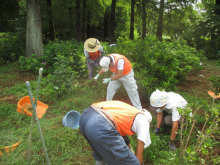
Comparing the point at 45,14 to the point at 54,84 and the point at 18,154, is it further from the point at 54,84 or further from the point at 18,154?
the point at 18,154

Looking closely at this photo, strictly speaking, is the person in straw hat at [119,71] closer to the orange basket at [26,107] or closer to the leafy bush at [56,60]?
the orange basket at [26,107]

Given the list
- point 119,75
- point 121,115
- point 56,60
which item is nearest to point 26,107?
point 119,75

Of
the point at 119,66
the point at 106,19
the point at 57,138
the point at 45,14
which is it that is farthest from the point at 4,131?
the point at 106,19

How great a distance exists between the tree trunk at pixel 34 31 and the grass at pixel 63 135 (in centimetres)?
327

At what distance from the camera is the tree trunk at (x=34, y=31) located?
7547 millimetres

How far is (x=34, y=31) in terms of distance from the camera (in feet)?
25.4

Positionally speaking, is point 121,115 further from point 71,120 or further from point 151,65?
point 151,65

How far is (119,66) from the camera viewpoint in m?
3.56

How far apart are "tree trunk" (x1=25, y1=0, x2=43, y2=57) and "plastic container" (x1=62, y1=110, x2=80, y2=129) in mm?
5196

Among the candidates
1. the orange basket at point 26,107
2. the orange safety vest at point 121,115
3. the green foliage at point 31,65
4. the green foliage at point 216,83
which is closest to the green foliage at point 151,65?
the green foliage at point 216,83

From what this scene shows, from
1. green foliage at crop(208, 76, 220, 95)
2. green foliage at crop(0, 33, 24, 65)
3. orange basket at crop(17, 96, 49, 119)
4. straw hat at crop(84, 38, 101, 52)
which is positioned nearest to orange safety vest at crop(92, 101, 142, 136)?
green foliage at crop(208, 76, 220, 95)

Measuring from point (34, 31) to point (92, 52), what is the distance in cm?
437

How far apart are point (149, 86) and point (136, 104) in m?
0.71

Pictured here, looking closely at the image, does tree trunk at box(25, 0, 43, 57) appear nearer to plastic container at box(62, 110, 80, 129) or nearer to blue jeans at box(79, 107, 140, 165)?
plastic container at box(62, 110, 80, 129)
